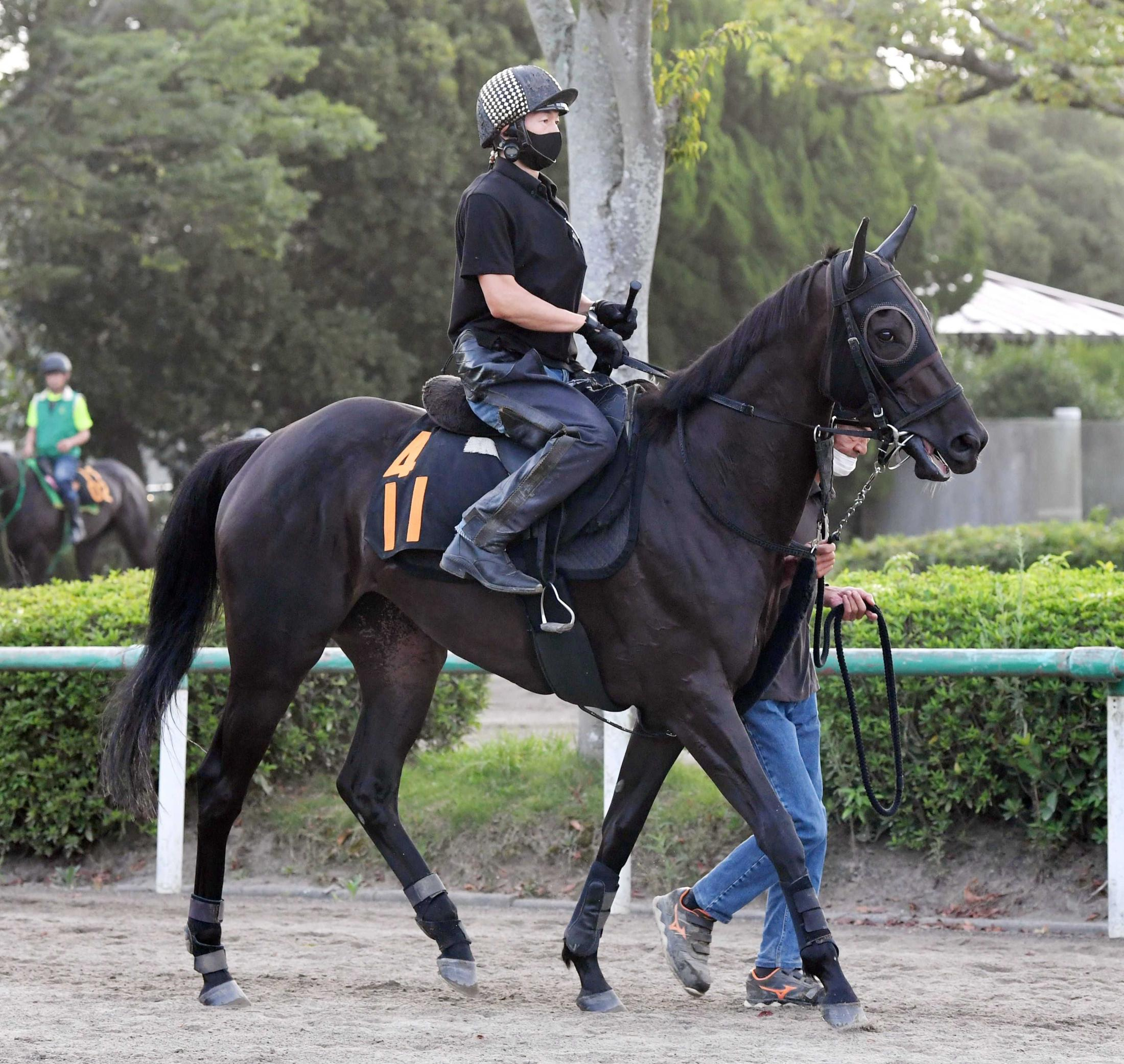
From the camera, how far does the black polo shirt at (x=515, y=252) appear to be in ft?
14.7

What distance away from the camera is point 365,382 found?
18.1 meters

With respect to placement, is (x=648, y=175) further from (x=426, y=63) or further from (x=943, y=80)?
(x=426, y=63)

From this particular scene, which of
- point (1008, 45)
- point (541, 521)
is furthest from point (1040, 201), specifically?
point (541, 521)

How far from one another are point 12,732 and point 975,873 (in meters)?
4.28

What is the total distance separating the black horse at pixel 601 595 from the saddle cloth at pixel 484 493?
0.06 m

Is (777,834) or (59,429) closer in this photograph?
(777,834)

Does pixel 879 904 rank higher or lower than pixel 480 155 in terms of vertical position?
lower

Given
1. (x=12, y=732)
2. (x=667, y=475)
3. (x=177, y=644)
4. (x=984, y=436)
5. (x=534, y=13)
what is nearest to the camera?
(x=984, y=436)

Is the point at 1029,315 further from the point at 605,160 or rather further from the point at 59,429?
the point at 605,160

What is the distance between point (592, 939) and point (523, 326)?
188 centimetres

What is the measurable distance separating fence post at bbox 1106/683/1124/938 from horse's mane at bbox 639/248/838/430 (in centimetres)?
214

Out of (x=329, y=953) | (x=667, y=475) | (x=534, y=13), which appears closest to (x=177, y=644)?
(x=329, y=953)

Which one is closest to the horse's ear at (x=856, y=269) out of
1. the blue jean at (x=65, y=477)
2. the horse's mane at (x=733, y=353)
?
the horse's mane at (x=733, y=353)

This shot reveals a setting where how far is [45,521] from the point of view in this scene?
1368cm
